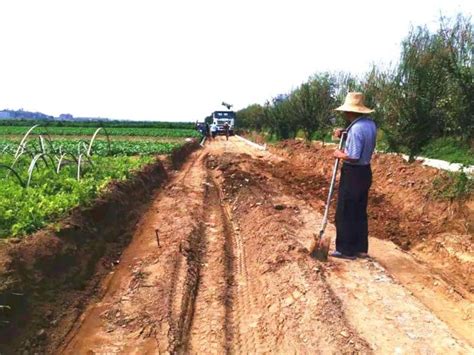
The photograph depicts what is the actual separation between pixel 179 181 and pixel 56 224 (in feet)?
29.7

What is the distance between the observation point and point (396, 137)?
15469mm

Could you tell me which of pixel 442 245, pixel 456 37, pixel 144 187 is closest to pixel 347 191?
pixel 442 245

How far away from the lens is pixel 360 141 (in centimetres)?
654

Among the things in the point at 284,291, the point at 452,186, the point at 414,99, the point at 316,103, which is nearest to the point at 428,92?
the point at 414,99

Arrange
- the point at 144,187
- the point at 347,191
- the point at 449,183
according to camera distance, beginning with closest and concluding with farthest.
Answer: the point at 347,191 → the point at 449,183 → the point at 144,187

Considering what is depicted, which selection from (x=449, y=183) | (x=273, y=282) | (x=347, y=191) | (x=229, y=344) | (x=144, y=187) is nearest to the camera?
(x=229, y=344)

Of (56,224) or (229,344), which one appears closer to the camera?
(229,344)

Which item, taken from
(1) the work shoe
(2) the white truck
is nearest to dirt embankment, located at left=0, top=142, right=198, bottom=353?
(1) the work shoe

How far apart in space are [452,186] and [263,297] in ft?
18.1

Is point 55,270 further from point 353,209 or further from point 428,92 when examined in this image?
point 428,92

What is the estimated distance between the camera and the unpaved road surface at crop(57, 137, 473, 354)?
4.53m

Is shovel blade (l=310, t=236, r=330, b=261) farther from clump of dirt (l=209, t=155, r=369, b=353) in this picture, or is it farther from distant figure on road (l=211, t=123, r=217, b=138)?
distant figure on road (l=211, t=123, r=217, b=138)

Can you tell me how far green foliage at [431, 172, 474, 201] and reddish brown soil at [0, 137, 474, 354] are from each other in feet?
1.18

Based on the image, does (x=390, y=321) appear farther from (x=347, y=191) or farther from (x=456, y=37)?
(x=456, y=37)
